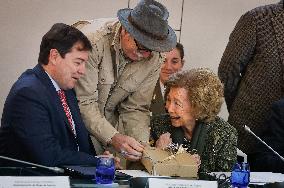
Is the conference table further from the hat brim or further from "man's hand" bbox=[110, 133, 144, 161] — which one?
Result: the hat brim

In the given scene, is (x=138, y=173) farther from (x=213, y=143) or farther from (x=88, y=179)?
(x=213, y=143)

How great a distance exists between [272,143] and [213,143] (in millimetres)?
308

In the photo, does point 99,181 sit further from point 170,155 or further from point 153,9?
point 153,9

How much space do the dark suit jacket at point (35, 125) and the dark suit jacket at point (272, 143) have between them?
85cm

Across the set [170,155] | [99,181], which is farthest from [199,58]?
[99,181]

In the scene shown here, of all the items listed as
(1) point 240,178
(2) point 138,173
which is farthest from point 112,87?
(1) point 240,178

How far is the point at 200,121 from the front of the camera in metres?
2.46

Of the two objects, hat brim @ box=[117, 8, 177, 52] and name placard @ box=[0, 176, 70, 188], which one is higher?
hat brim @ box=[117, 8, 177, 52]

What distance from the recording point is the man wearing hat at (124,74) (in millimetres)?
2299

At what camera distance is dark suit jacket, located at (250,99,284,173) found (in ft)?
7.97

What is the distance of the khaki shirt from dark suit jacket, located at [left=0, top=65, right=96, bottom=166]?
0.27 meters

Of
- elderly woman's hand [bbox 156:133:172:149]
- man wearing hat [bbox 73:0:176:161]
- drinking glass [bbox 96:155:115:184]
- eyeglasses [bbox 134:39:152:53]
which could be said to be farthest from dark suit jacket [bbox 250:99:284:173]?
drinking glass [bbox 96:155:115:184]

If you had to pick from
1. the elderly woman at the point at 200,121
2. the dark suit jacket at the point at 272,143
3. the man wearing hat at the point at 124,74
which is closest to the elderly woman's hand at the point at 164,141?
the elderly woman at the point at 200,121

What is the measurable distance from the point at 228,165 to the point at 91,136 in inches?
27.6
